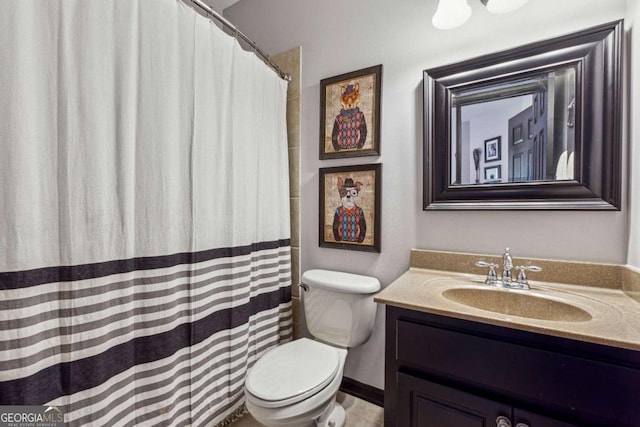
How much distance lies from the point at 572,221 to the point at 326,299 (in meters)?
1.16

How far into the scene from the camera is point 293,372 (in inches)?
47.0

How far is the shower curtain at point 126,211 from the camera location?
0.75 metres

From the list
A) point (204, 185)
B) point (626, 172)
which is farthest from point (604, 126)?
point (204, 185)

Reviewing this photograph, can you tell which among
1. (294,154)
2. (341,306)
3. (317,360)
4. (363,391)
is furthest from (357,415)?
(294,154)

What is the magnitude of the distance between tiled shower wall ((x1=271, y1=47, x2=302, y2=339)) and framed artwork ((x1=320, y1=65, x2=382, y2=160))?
208 mm

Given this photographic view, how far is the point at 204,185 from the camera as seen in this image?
4.02ft

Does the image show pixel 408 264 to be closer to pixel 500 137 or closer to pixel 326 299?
pixel 326 299

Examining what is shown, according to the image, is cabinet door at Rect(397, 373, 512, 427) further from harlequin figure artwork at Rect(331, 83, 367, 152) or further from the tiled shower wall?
harlequin figure artwork at Rect(331, 83, 367, 152)

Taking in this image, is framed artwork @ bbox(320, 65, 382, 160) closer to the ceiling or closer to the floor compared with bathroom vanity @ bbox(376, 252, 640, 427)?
closer to the ceiling

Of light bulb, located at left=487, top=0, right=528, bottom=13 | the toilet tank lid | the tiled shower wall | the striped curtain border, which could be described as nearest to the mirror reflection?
light bulb, located at left=487, top=0, right=528, bottom=13

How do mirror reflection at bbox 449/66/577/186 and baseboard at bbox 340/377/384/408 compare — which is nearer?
mirror reflection at bbox 449/66/577/186

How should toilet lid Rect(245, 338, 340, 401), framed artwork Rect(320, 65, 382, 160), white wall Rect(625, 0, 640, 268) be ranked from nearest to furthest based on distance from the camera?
1. white wall Rect(625, 0, 640, 268)
2. toilet lid Rect(245, 338, 340, 401)
3. framed artwork Rect(320, 65, 382, 160)

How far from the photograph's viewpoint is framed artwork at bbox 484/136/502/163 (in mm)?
1232

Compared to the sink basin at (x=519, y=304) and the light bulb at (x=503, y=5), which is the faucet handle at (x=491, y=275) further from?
the light bulb at (x=503, y=5)
